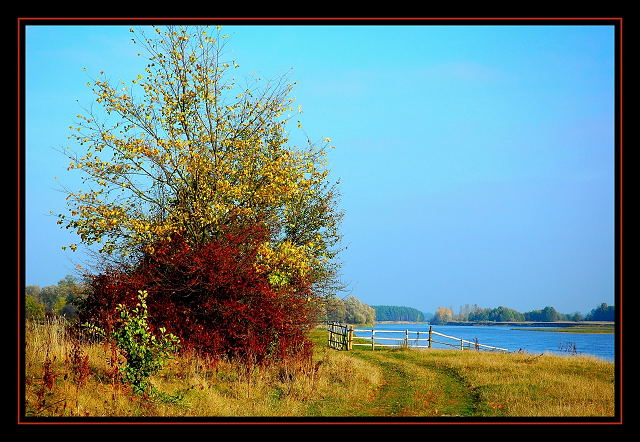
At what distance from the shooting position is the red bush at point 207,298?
19859mm

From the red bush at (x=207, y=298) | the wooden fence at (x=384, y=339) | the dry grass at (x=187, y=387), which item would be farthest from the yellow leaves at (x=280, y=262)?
the wooden fence at (x=384, y=339)

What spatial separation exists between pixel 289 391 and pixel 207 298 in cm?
481

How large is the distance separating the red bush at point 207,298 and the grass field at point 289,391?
101 centimetres

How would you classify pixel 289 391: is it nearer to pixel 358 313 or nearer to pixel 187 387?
pixel 187 387

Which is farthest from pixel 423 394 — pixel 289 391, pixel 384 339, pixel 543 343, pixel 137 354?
pixel 543 343

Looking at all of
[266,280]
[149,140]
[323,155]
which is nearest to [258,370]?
[266,280]

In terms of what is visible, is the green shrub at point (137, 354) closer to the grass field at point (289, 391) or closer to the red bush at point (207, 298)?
the grass field at point (289, 391)

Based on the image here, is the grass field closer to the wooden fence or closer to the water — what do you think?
the water

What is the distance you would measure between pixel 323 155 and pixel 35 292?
82.8 m

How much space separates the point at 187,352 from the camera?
19.2m

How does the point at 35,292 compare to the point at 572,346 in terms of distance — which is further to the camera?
the point at 35,292

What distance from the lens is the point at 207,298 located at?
20.4 metres
